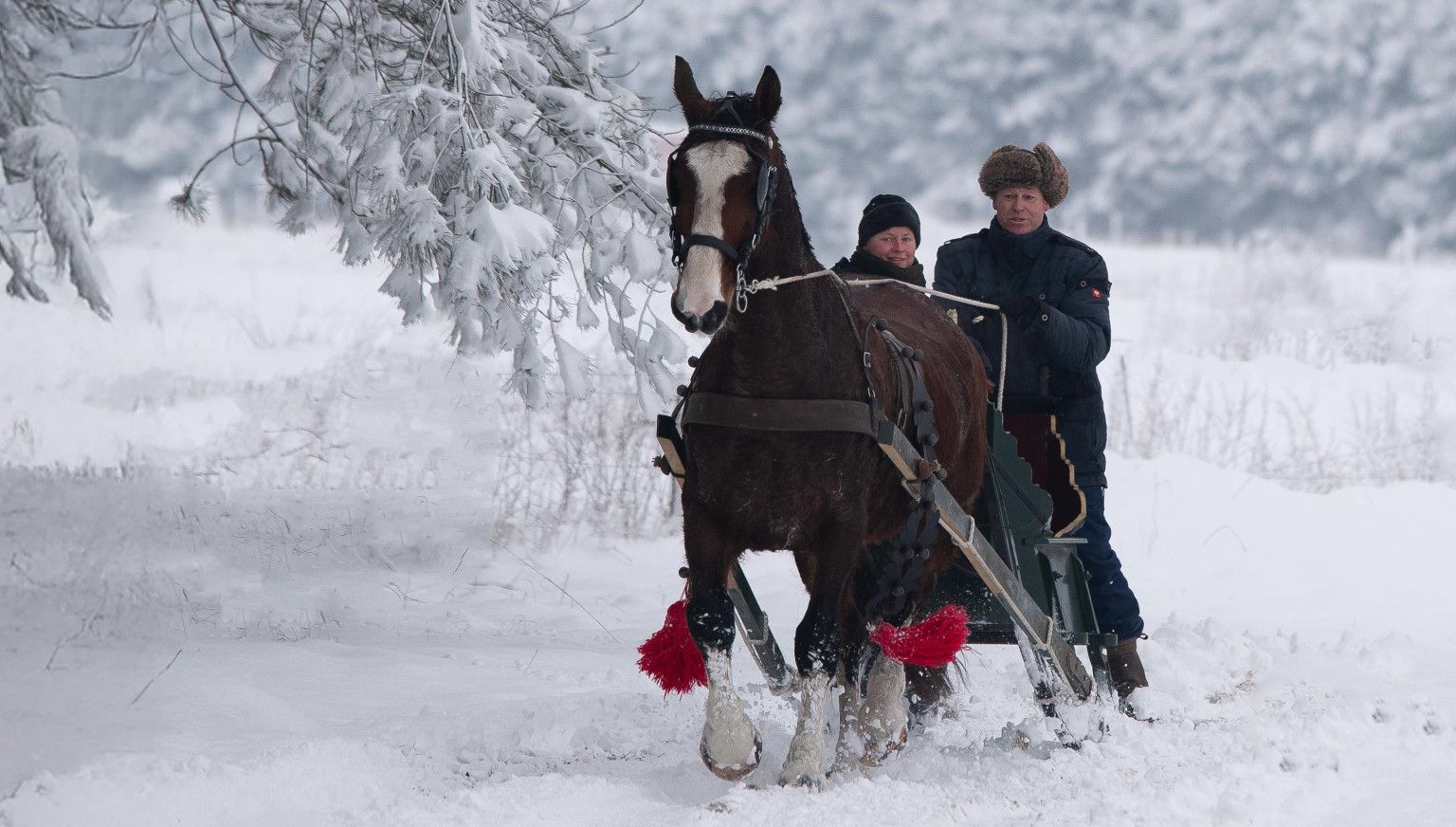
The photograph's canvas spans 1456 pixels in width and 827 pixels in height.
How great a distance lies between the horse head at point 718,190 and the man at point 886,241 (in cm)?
166

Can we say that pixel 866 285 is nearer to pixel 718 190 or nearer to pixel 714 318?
pixel 718 190

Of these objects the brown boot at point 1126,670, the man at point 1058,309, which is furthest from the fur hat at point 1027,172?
the brown boot at point 1126,670

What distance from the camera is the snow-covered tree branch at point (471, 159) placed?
530 cm

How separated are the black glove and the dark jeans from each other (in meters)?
0.94

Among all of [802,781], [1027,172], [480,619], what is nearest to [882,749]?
[802,781]

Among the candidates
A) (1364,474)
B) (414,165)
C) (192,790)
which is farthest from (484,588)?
(1364,474)

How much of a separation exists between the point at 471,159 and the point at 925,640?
2673 mm

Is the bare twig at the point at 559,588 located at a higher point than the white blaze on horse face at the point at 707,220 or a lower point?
lower

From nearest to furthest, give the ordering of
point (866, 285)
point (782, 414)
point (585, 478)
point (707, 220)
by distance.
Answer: point (707, 220)
point (782, 414)
point (866, 285)
point (585, 478)

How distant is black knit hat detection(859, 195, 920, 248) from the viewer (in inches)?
208

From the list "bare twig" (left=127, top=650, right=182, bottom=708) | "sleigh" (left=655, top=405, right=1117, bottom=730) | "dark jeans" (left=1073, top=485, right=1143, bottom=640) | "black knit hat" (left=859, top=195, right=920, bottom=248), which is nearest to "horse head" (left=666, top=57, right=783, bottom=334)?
"sleigh" (left=655, top=405, right=1117, bottom=730)

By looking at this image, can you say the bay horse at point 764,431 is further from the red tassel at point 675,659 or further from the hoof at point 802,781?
the red tassel at point 675,659

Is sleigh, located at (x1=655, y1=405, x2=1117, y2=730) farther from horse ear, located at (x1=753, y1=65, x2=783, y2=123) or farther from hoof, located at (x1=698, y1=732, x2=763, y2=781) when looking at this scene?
horse ear, located at (x1=753, y1=65, x2=783, y2=123)

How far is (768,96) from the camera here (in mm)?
3672
